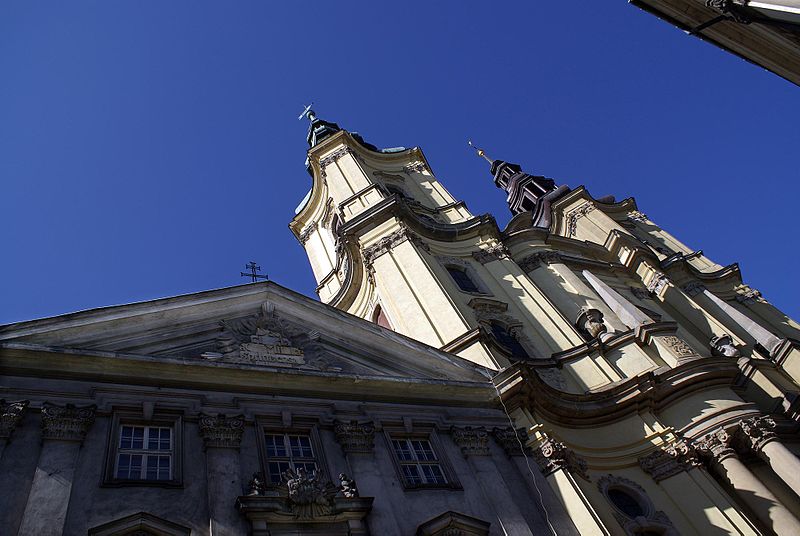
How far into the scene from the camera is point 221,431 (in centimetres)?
1048

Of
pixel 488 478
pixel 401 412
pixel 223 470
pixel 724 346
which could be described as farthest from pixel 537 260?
Result: pixel 223 470

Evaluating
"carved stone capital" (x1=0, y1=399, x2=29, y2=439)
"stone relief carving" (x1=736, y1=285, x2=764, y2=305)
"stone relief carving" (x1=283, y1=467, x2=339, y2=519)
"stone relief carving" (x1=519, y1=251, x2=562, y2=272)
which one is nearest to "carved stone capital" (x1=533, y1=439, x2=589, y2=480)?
"stone relief carving" (x1=283, y1=467, x2=339, y2=519)

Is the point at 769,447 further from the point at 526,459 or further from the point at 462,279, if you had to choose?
the point at 462,279

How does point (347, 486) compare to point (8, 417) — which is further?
point (347, 486)

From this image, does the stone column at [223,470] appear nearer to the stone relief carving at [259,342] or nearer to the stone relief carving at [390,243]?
the stone relief carving at [259,342]

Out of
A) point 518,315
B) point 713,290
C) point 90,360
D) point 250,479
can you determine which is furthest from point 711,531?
point 713,290

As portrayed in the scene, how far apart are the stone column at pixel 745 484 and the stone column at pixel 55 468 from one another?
14.1 metres

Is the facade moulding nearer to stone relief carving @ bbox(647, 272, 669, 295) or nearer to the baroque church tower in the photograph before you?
the baroque church tower

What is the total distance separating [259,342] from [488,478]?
550cm

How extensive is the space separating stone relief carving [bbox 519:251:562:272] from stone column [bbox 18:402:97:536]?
18025 mm

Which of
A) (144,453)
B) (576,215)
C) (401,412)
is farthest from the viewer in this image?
(576,215)

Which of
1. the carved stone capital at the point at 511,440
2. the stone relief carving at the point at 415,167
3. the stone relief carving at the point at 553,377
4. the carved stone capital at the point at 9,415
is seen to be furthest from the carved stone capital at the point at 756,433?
the stone relief carving at the point at 415,167

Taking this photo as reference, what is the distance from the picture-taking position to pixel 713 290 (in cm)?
3100

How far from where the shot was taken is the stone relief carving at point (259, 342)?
1262 centimetres
